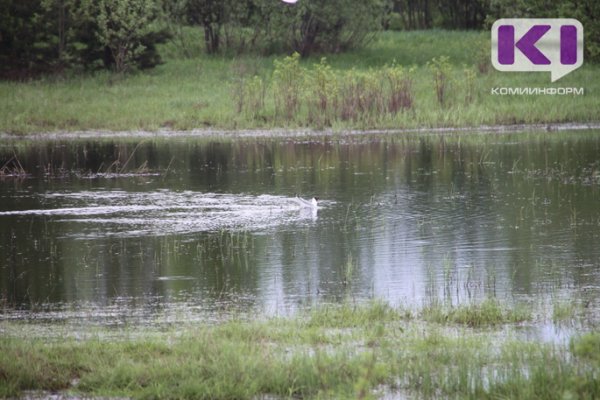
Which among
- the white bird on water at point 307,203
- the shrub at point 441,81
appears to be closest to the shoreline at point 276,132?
the shrub at point 441,81

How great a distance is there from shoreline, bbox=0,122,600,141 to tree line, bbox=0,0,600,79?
21.9 feet

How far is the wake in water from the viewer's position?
736 inches

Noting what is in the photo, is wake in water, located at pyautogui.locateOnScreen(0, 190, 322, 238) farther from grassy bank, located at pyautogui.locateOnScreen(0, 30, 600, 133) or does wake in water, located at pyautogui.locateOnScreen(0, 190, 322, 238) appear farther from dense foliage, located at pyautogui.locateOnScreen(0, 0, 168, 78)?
dense foliage, located at pyautogui.locateOnScreen(0, 0, 168, 78)

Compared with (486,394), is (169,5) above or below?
above

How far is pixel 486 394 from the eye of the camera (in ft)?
26.7

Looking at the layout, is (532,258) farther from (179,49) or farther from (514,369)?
(179,49)

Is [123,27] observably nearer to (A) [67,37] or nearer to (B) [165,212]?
(A) [67,37]

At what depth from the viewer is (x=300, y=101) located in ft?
120

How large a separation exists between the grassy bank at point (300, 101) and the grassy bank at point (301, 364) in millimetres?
24888

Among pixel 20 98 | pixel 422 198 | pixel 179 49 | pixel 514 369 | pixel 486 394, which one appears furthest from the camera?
pixel 179 49

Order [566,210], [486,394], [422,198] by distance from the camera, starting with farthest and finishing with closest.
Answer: [422,198], [566,210], [486,394]

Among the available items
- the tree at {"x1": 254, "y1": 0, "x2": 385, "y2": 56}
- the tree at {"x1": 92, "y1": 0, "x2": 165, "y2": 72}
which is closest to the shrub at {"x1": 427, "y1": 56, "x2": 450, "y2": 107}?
Answer: the tree at {"x1": 92, "y1": 0, "x2": 165, "y2": 72}

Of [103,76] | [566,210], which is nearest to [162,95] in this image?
[103,76]

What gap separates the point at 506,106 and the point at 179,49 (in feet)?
58.4
